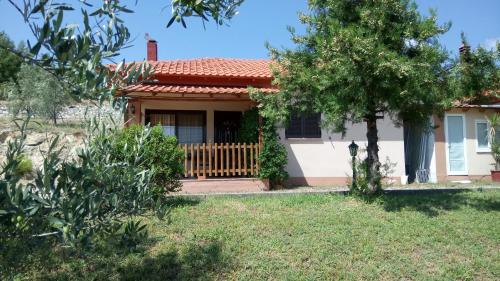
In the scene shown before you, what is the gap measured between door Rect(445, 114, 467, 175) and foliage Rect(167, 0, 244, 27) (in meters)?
14.1

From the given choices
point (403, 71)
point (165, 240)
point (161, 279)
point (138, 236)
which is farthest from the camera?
point (403, 71)

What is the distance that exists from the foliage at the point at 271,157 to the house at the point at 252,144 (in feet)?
0.84

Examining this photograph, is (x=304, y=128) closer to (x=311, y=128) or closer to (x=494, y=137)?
(x=311, y=128)

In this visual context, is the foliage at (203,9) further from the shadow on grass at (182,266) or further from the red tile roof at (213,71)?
the red tile roof at (213,71)

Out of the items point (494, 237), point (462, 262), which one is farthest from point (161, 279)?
point (494, 237)

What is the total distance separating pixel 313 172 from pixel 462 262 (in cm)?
767

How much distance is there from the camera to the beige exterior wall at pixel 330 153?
13172 mm

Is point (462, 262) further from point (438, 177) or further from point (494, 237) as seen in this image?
point (438, 177)

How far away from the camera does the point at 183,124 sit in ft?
45.0

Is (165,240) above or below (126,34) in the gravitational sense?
below

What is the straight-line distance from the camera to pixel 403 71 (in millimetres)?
6555

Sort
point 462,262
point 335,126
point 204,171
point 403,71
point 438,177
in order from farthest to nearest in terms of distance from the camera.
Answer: point 438,177 < point 204,171 < point 335,126 < point 403,71 < point 462,262

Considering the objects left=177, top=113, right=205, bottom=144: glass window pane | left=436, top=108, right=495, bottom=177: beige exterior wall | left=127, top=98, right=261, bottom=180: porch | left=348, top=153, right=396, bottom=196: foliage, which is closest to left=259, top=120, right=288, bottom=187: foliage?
left=127, top=98, right=261, bottom=180: porch

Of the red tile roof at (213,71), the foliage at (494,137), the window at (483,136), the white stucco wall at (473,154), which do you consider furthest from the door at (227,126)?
the foliage at (494,137)
